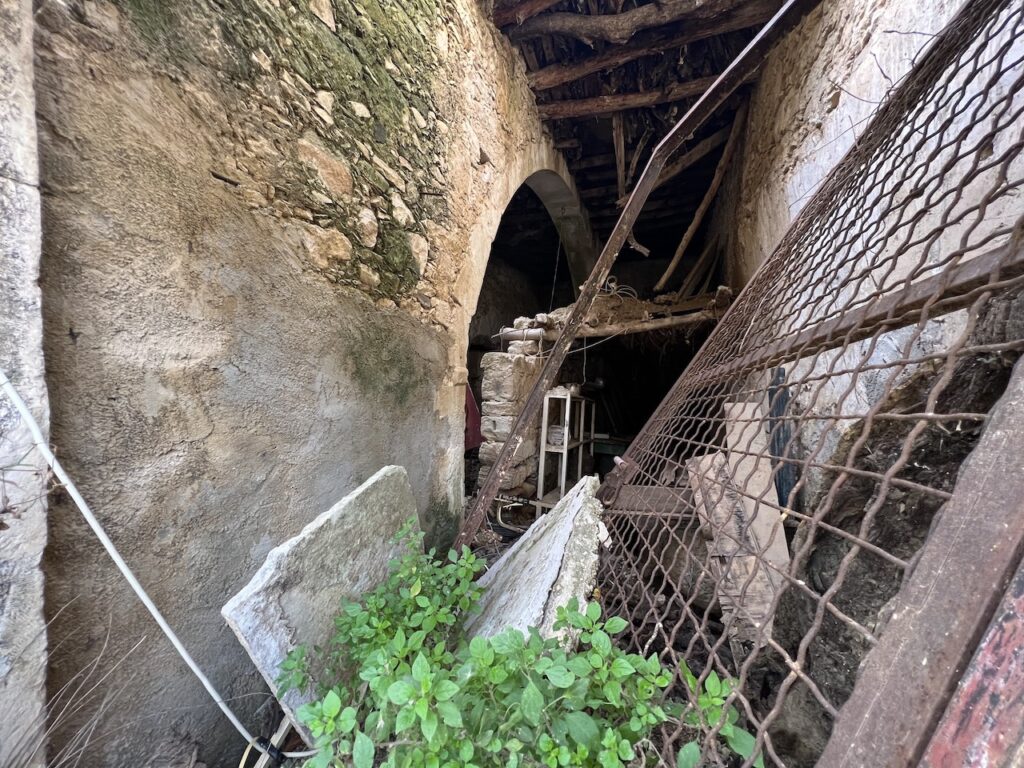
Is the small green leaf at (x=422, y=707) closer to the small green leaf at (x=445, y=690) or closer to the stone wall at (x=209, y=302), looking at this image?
the small green leaf at (x=445, y=690)

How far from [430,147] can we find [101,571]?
2.17 metres

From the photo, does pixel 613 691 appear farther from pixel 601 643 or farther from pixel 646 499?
pixel 646 499

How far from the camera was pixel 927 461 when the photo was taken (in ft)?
3.10

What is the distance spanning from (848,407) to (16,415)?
2.56 meters

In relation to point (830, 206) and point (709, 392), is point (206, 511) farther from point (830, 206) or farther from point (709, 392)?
point (830, 206)

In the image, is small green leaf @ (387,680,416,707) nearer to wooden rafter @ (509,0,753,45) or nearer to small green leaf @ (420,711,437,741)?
small green leaf @ (420,711,437,741)

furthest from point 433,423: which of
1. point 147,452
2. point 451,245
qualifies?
point 147,452

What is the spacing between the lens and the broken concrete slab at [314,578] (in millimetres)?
971

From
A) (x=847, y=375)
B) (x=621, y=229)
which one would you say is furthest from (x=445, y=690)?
(x=621, y=229)

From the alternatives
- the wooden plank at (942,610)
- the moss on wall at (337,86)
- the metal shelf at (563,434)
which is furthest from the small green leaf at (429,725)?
the metal shelf at (563,434)

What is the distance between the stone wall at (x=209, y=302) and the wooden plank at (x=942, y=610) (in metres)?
1.45

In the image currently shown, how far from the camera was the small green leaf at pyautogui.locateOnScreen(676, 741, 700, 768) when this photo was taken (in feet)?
1.74

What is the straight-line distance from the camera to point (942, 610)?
0.38 metres

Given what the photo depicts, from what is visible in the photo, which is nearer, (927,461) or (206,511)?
(927,461)
